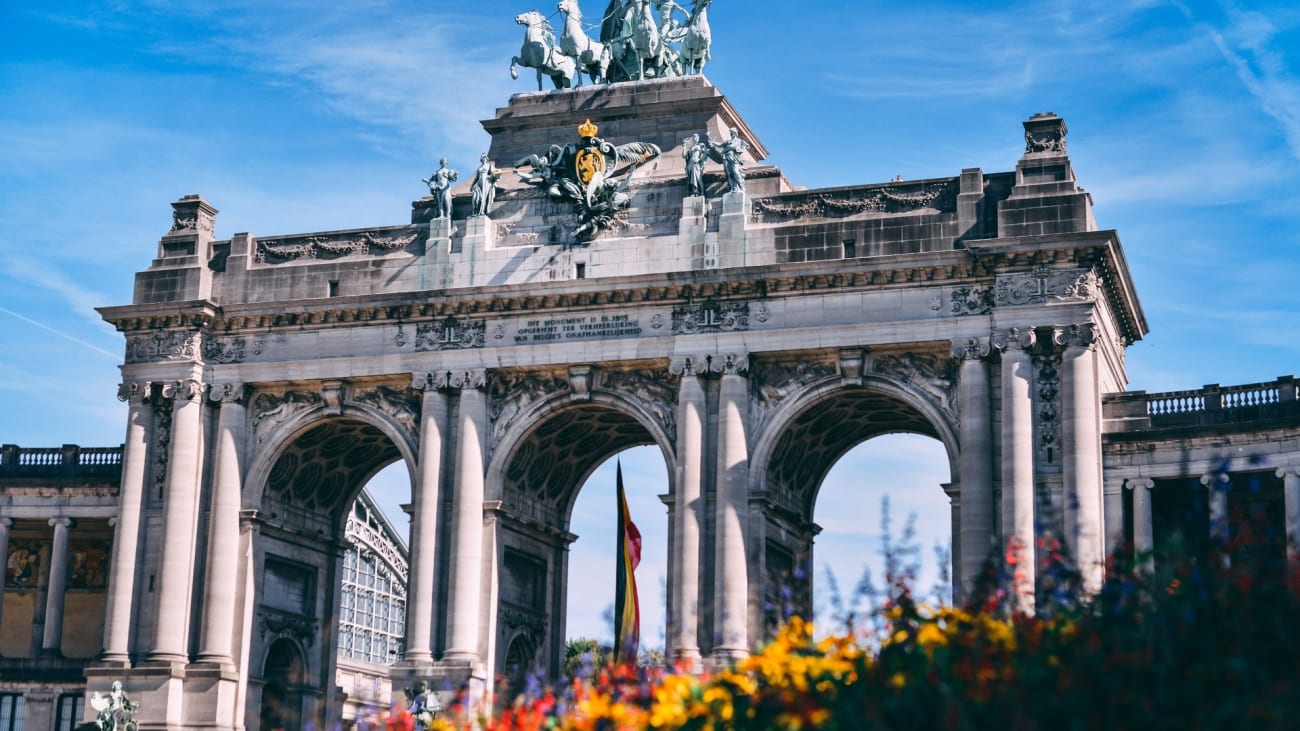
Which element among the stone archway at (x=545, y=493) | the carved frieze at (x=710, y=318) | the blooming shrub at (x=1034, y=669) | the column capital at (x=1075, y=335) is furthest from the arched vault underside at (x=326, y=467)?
the blooming shrub at (x=1034, y=669)

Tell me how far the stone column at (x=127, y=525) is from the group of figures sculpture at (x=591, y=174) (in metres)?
11.8

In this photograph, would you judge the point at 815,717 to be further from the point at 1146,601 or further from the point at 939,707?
the point at 1146,601

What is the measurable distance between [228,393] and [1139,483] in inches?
1142

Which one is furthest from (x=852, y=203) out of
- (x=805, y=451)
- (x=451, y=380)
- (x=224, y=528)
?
(x=224, y=528)

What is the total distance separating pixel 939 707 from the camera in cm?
2161

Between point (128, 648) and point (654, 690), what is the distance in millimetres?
39974

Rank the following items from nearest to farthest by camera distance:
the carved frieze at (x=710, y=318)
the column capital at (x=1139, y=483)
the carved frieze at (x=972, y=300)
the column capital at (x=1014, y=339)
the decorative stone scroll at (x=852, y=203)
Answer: the column capital at (x=1014, y=339), the carved frieze at (x=972, y=300), the column capital at (x=1139, y=483), the decorative stone scroll at (x=852, y=203), the carved frieze at (x=710, y=318)

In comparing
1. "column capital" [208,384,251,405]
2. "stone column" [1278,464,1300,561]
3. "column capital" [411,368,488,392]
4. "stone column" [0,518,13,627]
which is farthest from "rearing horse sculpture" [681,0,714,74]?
"stone column" [0,518,13,627]

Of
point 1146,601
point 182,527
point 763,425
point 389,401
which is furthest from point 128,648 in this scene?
point 1146,601

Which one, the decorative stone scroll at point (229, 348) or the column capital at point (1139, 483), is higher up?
the decorative stone scroll at point (229, 348)

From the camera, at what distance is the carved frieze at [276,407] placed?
6181 cm

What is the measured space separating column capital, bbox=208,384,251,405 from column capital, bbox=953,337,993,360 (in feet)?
76.5

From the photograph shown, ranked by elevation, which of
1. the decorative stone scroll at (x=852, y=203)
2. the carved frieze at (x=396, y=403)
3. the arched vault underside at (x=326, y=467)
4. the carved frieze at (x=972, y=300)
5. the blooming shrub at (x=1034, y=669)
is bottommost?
the blooming shrub at (x=1034, y=669)

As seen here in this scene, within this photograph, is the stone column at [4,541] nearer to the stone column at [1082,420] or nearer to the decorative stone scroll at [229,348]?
the decorative stone scroll at [229,348]
